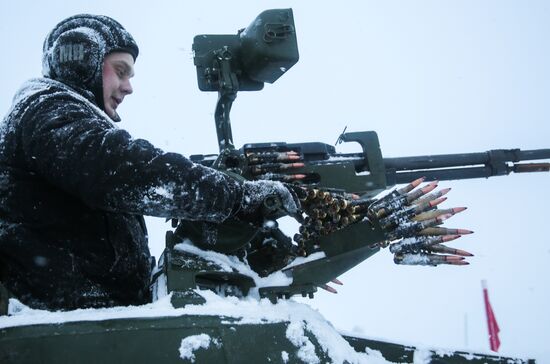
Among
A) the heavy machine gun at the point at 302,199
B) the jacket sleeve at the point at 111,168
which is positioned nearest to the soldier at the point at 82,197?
the jacket sleeve at the point at 111,168

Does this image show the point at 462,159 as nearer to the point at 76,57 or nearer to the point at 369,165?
the point at 369,165

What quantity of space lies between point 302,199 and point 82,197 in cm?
146

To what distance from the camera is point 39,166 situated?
2.98 metres

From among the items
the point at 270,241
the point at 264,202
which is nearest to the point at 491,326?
the point at 270,241

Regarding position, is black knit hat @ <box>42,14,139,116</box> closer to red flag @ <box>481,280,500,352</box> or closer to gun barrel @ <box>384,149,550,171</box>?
gun barrel @ <box>384,149,550,171</box>

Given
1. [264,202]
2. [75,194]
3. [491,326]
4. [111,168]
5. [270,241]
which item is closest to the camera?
[111,168]

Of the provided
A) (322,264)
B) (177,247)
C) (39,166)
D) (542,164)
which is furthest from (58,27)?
(542,164)

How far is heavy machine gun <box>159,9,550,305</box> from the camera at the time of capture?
12.1 feet

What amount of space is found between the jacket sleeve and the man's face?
0.71m

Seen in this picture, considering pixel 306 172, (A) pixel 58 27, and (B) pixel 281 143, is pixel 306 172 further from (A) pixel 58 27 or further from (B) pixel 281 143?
(A) pixel 58 27

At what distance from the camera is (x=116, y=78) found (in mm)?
3816

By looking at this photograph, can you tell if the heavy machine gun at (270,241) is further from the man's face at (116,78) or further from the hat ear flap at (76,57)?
the hat ear flap at (76,57)

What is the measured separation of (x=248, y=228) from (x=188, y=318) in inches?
35.6

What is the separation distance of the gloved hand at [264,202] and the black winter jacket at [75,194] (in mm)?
110
